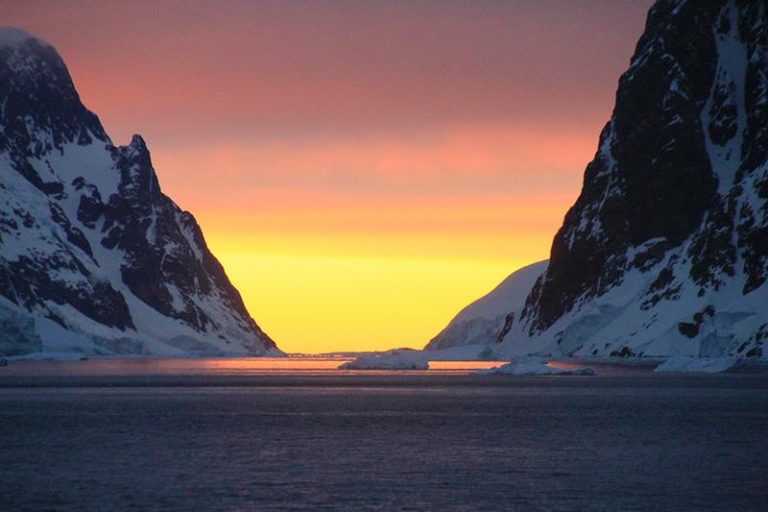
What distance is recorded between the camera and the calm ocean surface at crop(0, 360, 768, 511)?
41.7 m

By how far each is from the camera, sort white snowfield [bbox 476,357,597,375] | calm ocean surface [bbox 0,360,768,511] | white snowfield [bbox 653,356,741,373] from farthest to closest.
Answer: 1. white snowfield [bbox 653,356,741,373]
2. white snowfield [bbox 476,357,597,375]
3. calm ocean surface [bbox 0,360,768,511]

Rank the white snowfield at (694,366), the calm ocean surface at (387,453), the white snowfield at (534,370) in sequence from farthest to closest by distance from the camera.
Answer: the white snowfield at (694,366), the white snowfield at (534,370), the calm ocean surface at (387,453)

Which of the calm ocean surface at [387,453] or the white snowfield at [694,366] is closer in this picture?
the calm ocean surface at [387,453]

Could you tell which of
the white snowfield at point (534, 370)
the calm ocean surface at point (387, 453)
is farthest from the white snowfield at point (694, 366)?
the calm ocean surface at point (387, 453)

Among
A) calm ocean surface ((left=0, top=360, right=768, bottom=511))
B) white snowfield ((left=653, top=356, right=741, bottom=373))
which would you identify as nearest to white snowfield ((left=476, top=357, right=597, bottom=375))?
white snowfield ((left=653, top=356, right=741, bottom=373))

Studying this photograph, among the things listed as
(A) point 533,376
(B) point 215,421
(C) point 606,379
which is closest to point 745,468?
(B) point 215,421

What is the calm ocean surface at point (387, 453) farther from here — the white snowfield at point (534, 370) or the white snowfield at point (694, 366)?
the white snowfield at point (694, 366)

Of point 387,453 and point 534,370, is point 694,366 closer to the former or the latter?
point 534,370

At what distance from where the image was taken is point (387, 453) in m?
55.8

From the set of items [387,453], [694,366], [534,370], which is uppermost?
[694,366]

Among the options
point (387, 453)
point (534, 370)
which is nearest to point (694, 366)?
point (534, 370)

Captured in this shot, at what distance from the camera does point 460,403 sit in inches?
3821

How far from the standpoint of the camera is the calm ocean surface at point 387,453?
41.7 m

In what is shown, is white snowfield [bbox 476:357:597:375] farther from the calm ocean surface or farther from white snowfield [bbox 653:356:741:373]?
the calm ocean surface
